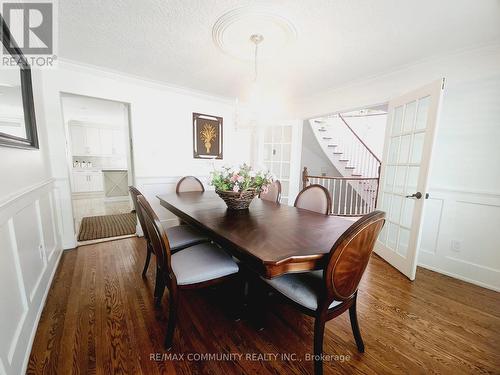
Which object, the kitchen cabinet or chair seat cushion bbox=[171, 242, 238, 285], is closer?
chair seat cushion bbox=[171, 242, 238, 285]

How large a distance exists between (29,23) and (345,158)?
572 centimetres

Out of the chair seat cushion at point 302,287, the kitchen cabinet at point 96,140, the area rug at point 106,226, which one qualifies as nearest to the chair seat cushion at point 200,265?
the chair seat cushion at point 302,287

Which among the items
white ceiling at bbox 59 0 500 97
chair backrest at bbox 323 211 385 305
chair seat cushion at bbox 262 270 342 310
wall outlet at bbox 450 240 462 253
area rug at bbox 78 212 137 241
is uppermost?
white ceiling at bbox 59 0 500 97

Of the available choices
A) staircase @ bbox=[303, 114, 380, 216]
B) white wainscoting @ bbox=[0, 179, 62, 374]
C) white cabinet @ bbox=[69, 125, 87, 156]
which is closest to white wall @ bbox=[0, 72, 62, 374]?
white wainscoting @ bbox=[0, 179, 62, 374]

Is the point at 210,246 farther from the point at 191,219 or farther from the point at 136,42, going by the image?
the point at 136,42

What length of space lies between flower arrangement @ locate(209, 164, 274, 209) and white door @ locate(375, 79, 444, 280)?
156 centimetres

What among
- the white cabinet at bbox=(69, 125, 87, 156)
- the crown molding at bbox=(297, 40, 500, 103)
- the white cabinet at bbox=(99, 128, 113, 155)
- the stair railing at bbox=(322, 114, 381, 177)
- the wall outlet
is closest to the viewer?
the crown molding at bbox=(297, 40, 500, 103)

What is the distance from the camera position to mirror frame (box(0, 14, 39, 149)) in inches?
49.6

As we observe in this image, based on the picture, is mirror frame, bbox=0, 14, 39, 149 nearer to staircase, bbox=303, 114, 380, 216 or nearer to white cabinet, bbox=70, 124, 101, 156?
staircase, bbox=303, 114, 380, 216

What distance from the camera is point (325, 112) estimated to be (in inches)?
125

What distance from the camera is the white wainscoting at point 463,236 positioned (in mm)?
1918

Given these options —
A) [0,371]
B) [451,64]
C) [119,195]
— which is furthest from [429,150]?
[119,195]

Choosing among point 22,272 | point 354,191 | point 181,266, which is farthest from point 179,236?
point 354,191

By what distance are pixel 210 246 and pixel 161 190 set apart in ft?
6.79
